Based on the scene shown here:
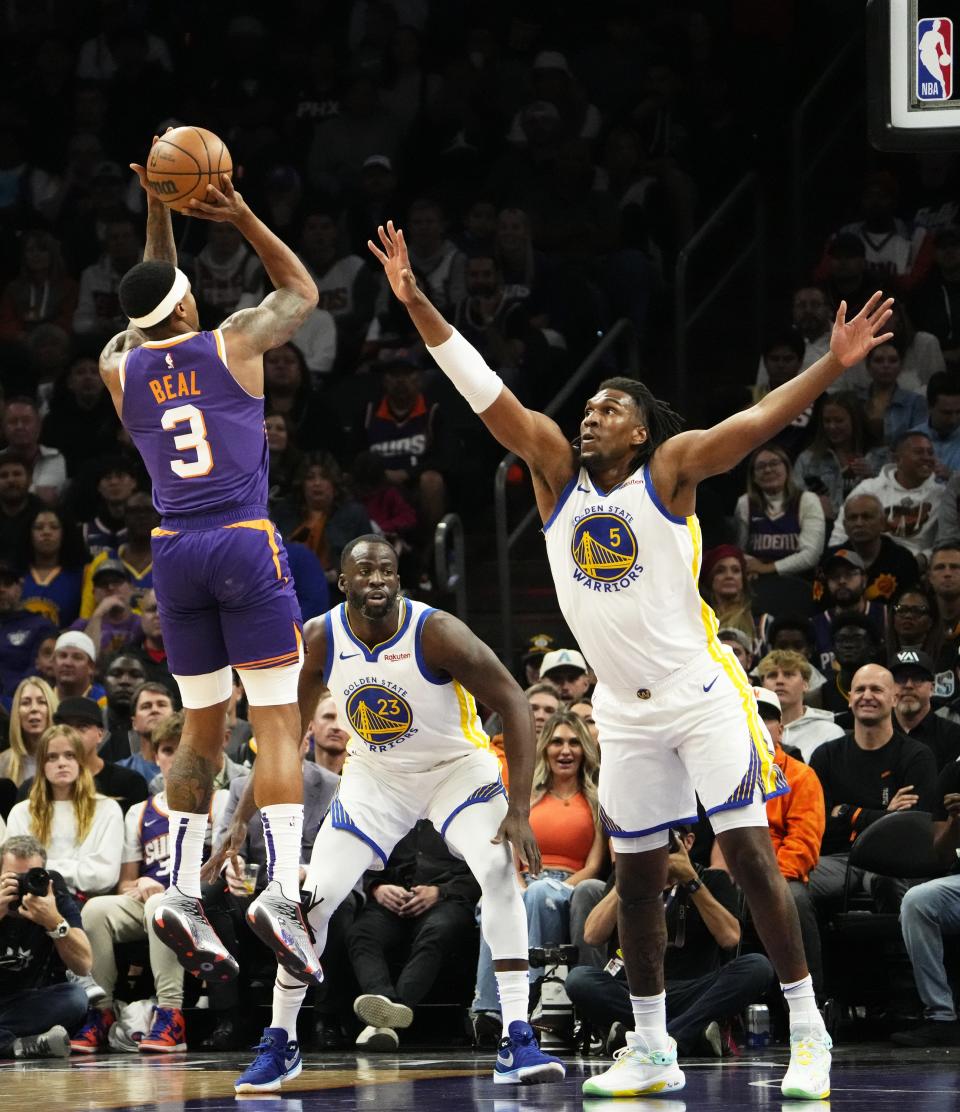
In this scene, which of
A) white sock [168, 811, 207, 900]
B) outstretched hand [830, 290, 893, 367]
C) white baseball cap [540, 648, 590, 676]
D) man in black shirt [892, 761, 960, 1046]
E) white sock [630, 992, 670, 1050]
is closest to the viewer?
outstretched hand [830, 290, 893, 367]

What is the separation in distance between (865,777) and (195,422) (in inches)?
178

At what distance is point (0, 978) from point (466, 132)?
862 centimetres

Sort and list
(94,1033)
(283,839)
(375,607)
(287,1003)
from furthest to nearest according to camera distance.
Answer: (94,1033), (375,607), (287,1003), (283,839)

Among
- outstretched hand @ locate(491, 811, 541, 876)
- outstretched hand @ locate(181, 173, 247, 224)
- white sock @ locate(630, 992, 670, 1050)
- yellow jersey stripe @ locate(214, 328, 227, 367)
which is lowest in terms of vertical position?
white sock @ locate(630, 992, 670, 1050)

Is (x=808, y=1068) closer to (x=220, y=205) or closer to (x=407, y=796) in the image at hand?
(x=407, y=796)

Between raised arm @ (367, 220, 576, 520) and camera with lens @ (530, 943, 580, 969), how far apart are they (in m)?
2.64

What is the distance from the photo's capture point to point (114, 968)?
10359mm

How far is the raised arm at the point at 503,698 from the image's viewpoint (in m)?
7.62

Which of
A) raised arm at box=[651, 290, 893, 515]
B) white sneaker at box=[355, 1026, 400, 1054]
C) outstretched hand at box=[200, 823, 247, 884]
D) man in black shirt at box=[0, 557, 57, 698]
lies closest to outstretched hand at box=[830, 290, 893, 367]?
raised arm at box=[651, 290, 893, 515]

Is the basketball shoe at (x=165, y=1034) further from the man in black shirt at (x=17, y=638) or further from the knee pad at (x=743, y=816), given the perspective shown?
the knee pad at (x=743, y=816)

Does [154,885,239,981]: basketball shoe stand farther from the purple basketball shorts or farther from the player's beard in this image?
the player's beard

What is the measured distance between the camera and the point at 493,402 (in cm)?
723

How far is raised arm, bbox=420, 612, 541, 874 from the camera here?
7.62 meters

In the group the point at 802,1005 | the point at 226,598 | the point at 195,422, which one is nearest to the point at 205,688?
the point at 226,598
